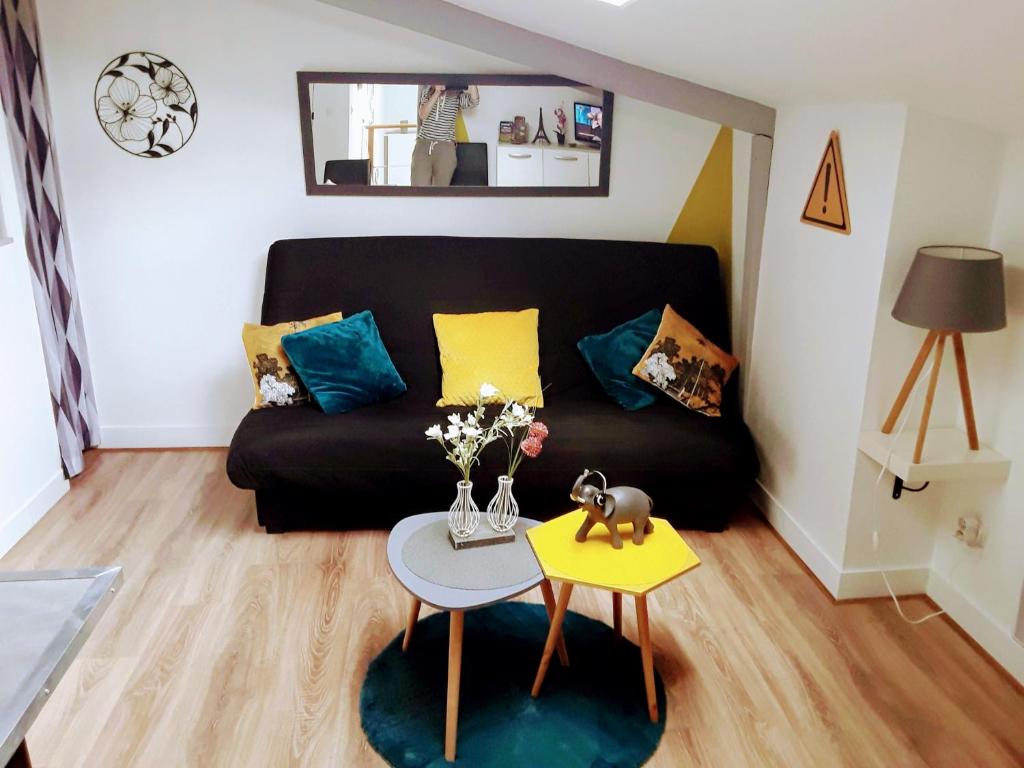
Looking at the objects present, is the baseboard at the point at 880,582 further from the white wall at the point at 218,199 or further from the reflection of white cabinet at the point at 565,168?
the reflection of white cabinet at the point at 565,168

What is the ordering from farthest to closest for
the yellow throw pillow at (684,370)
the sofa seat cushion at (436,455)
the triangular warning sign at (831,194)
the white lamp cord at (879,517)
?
1. the yellow throw pillow at (684,370)
2. the sofa seat cushion at (436,455)
3. the triangular warning sign at (831,194)
4. the white lamp cord at (879,517)

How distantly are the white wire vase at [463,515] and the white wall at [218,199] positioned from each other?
71.3 inches

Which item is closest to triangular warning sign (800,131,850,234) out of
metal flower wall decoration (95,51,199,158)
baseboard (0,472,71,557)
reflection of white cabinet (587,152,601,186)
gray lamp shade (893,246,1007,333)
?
gray lamp shade (893,246,1007,333)

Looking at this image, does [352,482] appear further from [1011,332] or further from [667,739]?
[1011,332]

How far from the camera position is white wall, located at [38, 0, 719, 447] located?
3.60m

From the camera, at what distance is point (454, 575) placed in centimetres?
229

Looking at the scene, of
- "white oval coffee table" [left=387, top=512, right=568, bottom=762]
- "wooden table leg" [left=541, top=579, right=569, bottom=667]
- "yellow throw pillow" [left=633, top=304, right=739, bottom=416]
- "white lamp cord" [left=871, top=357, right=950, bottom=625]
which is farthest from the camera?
"yellow throw pillow" [left=633, top=304, right=739, bottom=416]

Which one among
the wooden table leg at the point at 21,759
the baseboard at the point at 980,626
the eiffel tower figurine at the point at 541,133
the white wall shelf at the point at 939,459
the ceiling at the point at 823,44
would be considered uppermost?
the ceiling at the point at 823,44

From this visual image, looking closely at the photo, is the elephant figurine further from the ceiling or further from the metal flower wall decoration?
the metal flower wall decoration

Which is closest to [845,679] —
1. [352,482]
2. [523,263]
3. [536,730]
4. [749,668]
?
[749,668]

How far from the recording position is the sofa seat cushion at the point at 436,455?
315 centimetres

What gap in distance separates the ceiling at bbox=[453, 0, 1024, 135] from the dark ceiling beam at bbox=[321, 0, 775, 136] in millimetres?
61

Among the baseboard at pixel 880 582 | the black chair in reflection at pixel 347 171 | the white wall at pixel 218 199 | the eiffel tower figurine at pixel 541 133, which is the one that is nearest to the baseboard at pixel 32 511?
the white wall at pixel 218 199

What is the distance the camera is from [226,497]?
3631 millimetres
